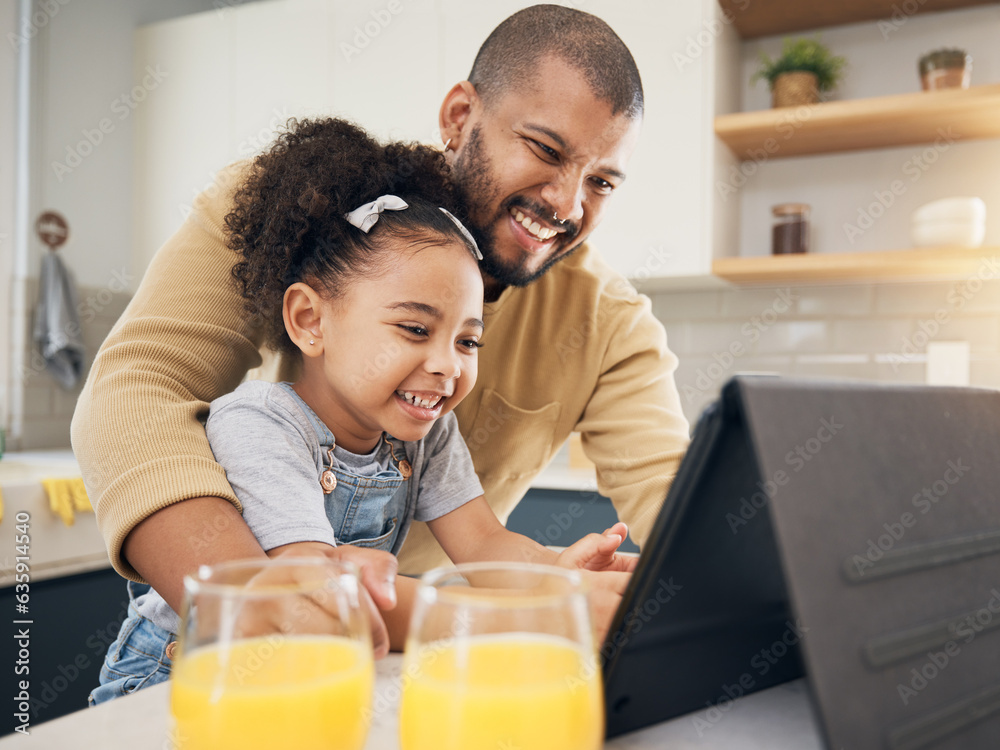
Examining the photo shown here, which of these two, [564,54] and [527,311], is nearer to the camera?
[564,54]

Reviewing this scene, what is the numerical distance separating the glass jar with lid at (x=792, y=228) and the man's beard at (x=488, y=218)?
4.71 ft

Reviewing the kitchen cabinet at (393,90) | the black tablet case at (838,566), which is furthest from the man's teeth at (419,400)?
the kitchen cabinet at (393,90)

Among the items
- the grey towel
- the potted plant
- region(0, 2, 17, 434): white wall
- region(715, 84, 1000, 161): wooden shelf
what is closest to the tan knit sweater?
region(715, 84, 1000, 161): wooden shelf

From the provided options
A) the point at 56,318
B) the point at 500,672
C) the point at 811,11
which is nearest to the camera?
the point at 500,672

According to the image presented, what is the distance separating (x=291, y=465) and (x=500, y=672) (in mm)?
539

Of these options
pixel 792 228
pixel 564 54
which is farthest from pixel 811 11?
pixel 564 54

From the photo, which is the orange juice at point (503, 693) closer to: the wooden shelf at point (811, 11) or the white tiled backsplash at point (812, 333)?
the white tiled backsplash at point (812, 333)

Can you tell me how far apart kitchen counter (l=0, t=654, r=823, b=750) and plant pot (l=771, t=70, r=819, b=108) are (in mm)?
2259

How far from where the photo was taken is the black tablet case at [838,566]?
365 millimetres

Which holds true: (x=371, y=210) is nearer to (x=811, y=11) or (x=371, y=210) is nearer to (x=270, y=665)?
(x=270, y=665)

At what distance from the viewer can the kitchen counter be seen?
1.52ft

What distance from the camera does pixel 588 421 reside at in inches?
54.5

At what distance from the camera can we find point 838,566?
1.23 feet

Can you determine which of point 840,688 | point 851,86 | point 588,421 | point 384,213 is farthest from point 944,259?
point 840,688
